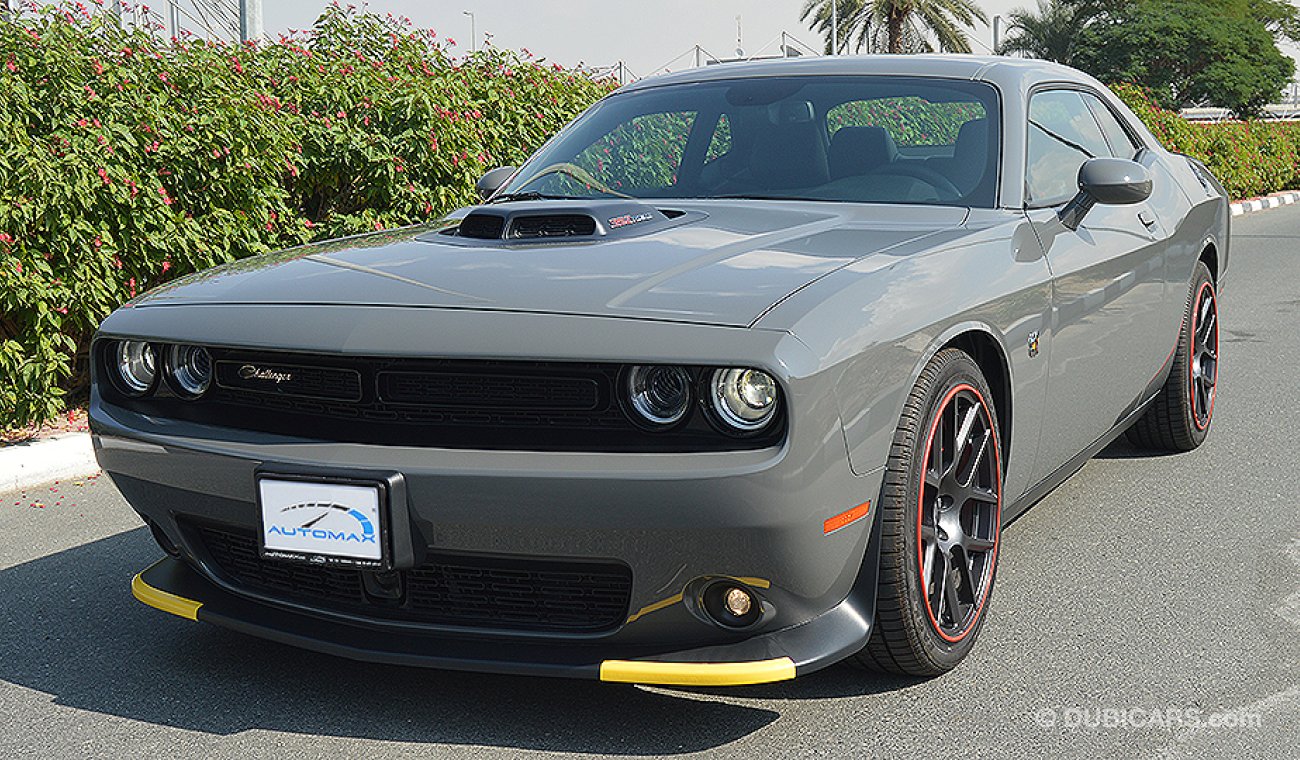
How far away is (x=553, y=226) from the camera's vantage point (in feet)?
11.5

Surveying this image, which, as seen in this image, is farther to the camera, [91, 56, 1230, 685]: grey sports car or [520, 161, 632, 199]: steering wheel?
[520, 161, 632, 199]: steering wheel

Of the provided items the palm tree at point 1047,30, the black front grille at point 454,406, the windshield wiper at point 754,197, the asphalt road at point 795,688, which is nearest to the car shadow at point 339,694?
the asphalt road at point 795,688

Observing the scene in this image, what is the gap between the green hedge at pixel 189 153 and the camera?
19.3 ft

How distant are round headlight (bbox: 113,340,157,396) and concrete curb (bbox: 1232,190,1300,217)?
63.2 ft

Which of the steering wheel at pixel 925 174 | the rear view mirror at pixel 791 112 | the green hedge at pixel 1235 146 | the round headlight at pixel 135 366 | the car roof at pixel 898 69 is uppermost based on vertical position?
the car roof at pixel 898 69

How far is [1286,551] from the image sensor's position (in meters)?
4.23

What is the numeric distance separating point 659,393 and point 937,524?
32.7 inches

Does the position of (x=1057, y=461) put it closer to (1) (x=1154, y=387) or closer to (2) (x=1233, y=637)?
(2) (x=1233, y=637)

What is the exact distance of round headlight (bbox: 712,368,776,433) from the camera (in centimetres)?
272

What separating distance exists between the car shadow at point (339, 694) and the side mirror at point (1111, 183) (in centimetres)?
152

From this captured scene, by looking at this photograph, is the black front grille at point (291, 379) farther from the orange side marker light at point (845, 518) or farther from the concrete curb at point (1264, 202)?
the concrete curb at point (1264, 202)

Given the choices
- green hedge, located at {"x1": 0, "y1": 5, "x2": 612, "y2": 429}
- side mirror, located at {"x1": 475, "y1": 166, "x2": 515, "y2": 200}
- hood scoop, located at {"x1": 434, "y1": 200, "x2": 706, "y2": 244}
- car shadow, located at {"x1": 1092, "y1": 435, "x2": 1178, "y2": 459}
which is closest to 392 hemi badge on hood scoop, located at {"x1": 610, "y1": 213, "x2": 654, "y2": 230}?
hood scoop, located at {"x1": 434, "y1": 200, "x2": 706, "y2": 244}

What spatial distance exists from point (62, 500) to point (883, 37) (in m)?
41.6

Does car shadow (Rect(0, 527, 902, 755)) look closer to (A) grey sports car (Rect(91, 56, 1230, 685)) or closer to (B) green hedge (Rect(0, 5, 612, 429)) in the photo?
(A) grey sports car (Rect(91, 56, 1230, 685))
